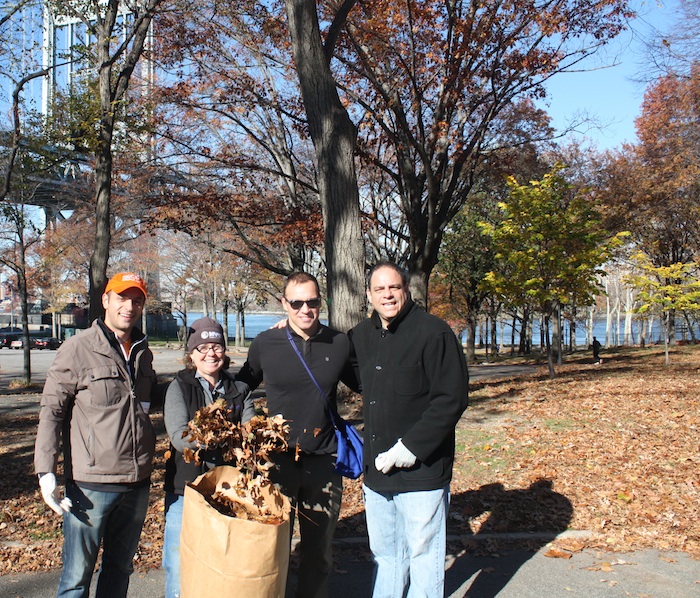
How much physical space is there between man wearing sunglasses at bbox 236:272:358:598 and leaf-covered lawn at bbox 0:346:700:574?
1663mm

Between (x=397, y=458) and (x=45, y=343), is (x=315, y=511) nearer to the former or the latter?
(x=397, y=458)

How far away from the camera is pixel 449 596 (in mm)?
4039

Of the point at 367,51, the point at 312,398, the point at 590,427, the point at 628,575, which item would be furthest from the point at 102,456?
the point at 367,51

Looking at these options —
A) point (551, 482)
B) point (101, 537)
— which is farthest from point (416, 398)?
point (551, 482)

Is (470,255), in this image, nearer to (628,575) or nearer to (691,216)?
(691,216)

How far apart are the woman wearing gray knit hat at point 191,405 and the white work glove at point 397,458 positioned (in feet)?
2.36

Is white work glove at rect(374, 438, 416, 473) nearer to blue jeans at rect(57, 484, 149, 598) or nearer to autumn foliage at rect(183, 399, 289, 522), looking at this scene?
autumn foliage at rect(183, 399, 289, 522)

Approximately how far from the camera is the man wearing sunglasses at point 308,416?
3.28 metres

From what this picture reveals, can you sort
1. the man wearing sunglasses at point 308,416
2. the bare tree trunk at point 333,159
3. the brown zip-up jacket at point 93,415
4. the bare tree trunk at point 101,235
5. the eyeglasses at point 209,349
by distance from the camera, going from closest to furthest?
the brown zip-up jacket at point 93,415 → the eyeglasses at point 209,349 → the man wearing sunglasses at point 308,416 → the bare tree trunk at point 333,159 → the bare tree trunk at point 101,235

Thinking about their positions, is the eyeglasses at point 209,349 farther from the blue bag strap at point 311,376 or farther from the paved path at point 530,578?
the paved path at point 530,578

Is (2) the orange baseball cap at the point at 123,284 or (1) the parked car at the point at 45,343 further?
(1) the parked car at the point at 45,343

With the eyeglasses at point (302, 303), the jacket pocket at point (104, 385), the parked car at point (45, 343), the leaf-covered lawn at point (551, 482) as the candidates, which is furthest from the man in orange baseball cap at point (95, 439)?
the parked car at point (45, 343)

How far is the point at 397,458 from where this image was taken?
2965 mm

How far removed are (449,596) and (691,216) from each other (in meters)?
26.6
